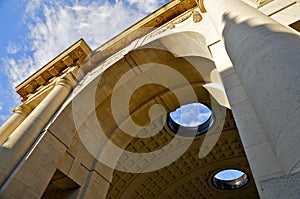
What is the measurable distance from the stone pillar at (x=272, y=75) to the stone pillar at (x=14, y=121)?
908cm

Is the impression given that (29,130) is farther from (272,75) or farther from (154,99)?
(272,75)

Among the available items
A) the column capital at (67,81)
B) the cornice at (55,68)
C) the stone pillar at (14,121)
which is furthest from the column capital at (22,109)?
the column capital at (67,81)

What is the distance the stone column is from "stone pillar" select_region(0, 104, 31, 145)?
2.01 metres

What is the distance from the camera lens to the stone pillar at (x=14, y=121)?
9.58 metres

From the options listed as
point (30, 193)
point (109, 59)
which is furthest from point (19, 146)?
point (109, 59)

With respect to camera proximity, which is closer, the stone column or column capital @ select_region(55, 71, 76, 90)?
the stone column

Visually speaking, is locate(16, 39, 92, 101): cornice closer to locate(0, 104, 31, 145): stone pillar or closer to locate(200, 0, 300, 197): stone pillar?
locate(0, 104, 31, 145): stone pillar

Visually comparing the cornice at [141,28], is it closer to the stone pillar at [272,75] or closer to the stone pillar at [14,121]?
the stone pillar at [14,121]

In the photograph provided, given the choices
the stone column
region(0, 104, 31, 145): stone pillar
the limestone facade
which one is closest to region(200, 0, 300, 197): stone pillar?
the limestone facade

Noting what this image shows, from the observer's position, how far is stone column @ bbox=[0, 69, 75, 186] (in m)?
6.87

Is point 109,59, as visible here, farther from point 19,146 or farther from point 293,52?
point 293,52

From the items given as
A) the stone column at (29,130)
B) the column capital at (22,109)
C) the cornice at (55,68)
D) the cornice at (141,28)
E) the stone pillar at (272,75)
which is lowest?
the stone pillar at (272,75)

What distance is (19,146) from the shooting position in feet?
24.0

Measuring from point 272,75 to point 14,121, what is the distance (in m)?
10.2
